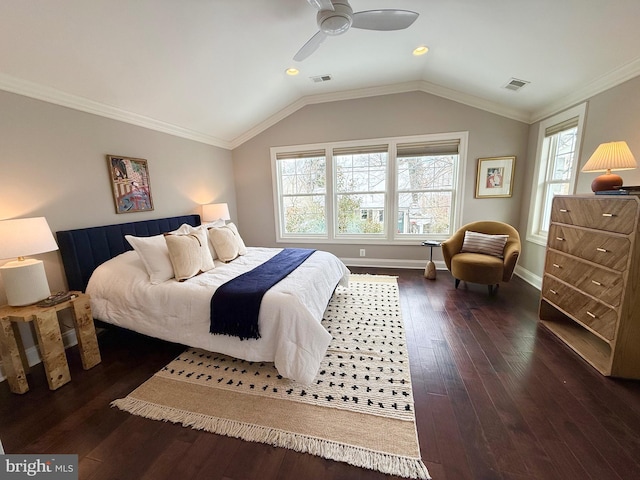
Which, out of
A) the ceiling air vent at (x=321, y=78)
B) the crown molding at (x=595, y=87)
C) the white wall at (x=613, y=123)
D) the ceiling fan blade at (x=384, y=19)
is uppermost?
the ceiling air vent at (x=321, y=78)

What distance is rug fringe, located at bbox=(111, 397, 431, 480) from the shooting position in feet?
4.18

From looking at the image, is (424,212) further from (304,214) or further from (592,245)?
(592,245)

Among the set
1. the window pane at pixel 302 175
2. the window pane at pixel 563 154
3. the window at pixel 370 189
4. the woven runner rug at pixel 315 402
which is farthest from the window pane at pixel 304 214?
the window pane at pixel 563 154

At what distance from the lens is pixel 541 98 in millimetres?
3217

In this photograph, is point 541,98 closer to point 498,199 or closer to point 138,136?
point 498,199

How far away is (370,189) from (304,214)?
50.5 inches

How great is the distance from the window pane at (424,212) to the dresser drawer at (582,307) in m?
1.83

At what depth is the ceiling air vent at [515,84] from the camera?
3.01 metres

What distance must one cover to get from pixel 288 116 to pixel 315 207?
163 centimetres

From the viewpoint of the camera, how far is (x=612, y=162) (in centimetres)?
208

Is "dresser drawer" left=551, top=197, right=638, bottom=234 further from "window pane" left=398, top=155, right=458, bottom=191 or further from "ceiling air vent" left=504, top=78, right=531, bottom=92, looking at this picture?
"window pane" left=398, top=155, right=458, bottom=191

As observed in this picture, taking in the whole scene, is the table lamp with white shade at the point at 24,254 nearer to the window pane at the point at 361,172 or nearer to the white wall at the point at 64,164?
the white wall at the point at 64,164

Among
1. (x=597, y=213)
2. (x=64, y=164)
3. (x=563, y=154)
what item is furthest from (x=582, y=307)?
(x=64, y=164)

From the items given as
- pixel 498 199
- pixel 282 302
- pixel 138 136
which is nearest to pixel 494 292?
pixel 498 199
